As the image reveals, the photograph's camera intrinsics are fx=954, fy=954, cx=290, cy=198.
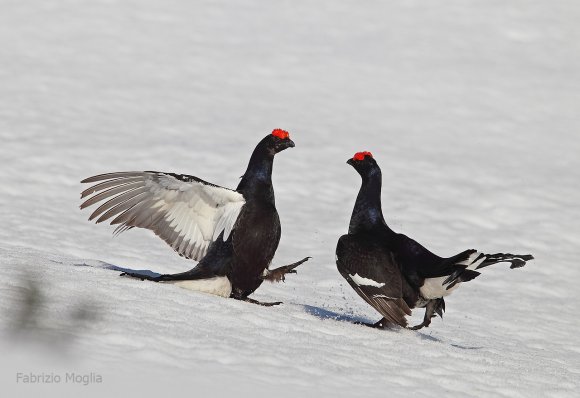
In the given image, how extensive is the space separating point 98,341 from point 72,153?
8827 mm

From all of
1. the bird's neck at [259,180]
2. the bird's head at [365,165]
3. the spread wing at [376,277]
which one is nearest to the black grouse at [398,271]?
the spread wing at [376,277]

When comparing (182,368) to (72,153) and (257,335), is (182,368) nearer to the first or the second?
(257,335)

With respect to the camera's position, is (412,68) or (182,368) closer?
(182,368)

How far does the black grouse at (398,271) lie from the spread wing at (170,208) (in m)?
0.85

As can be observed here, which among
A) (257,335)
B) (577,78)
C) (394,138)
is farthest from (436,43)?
(257,335)

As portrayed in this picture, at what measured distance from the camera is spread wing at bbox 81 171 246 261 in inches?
251

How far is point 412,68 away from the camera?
18.5 metres

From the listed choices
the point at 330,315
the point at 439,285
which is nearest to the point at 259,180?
the point at 330,315

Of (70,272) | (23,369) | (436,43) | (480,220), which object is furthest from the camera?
(436,43)

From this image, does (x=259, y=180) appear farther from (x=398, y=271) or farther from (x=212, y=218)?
(x=398, y=271)

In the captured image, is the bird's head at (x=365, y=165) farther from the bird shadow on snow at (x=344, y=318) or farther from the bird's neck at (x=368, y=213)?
the bird shadow on snow at (x=344, y=318)

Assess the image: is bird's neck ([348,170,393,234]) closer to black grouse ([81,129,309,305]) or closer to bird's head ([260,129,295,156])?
black grouse ([81,129,309,305])

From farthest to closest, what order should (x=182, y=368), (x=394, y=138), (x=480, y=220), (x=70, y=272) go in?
(x=394, y=138) < (x=480, y=220) < (x=70, y=272) < (x=182, y=368)

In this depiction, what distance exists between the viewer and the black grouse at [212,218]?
6270 millimetres
